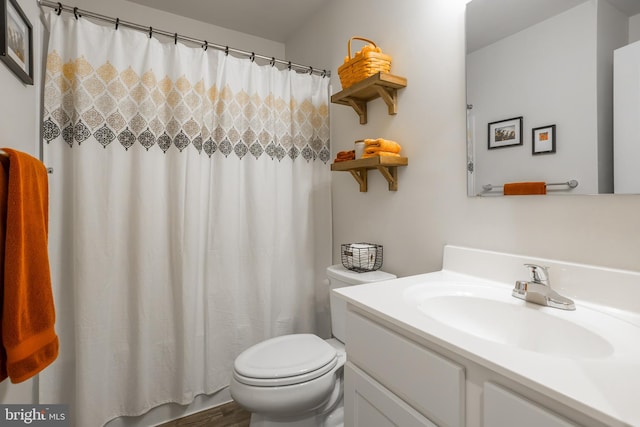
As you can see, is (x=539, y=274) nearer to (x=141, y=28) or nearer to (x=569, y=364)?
(x=569, y=364)

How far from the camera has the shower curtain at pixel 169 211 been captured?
1444mm

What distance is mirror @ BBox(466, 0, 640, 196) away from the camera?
906 mm

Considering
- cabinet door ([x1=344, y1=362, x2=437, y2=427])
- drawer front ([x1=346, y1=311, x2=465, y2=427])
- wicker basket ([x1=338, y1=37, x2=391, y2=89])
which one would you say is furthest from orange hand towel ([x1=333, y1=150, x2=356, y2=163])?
cabinet door ([x1=344, y1=362, x2=437, y2=427])

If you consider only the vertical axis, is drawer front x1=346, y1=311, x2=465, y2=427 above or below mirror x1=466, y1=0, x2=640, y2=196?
below

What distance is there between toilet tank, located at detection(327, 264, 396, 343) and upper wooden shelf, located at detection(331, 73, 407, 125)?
32.7 inches

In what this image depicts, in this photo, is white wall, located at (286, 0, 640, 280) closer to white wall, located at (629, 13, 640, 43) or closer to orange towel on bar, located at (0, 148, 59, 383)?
white wall, located at (629, 13, 640, 43)

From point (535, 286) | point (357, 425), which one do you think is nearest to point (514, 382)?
point (535, 286)

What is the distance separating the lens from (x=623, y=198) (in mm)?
901

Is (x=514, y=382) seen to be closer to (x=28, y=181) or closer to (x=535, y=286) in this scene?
(x=535, y=286)

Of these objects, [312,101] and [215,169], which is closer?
[215,169]

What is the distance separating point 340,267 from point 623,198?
1194 millimetres

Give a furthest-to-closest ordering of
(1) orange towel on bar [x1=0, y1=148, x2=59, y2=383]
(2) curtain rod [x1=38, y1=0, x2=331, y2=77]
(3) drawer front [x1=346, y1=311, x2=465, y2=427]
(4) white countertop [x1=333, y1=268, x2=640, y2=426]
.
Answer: (2) curtain rod [x1=38, y1=0, x2=331, y2=77]
(1) orange towel on bar [x1=0, y1=148, x2=59, y2=383]
(3) drawer front [x1=346, y1=311, x2=465, y2=427]
(4) white countertop [x1=333, y1=268, x2=640, y2=426]

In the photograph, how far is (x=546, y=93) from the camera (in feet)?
3.36

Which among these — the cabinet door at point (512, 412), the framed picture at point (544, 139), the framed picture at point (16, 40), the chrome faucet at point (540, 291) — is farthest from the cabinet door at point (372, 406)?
the framed picture at point (16, 40)
